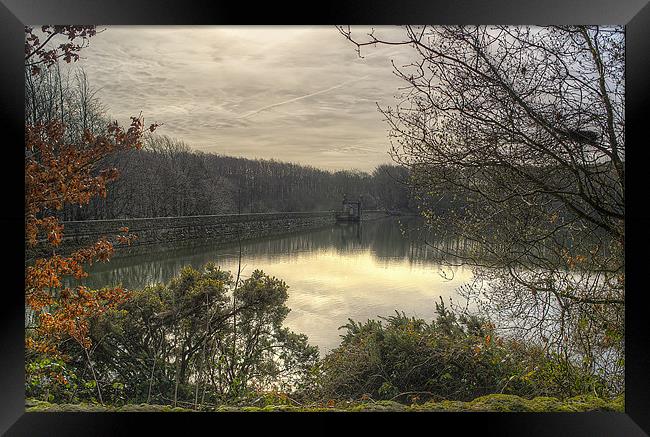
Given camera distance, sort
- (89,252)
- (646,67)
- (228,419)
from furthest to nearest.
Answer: (89,252)
(228,419)
(646,67)

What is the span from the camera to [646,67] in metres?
2.50

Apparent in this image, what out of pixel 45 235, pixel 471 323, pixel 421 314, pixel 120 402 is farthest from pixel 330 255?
pixel 45 235

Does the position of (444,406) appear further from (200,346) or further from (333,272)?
(200,346)

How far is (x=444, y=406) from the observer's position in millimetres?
2814

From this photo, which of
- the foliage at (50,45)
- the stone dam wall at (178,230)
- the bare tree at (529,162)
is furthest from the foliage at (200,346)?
the foliage at (50,45)

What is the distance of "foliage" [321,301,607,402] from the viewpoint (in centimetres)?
288

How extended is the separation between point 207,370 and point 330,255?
1.12 meters

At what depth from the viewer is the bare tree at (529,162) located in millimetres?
2871

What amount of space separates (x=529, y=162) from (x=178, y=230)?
7.96 ft

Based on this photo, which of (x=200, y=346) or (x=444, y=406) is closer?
(x=444, y=406)

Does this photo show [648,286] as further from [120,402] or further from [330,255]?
[120,402]

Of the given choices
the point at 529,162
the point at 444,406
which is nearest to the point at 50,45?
the point at 529,162
